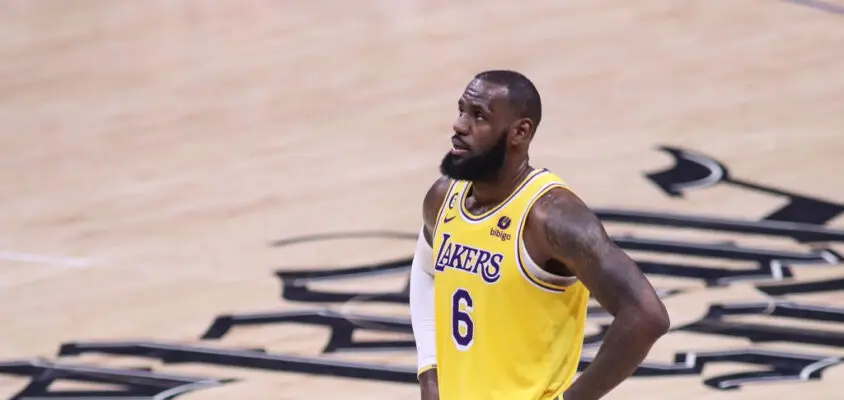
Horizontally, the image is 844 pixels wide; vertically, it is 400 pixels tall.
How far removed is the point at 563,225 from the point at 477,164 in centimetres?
28

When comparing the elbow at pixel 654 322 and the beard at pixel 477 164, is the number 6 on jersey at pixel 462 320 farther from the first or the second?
the elbow at pixel 654 322

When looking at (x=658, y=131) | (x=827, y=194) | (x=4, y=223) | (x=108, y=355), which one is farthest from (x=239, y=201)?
(x=827, y=194)

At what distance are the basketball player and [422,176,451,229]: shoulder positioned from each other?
0.18 metres

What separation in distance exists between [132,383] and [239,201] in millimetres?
2279

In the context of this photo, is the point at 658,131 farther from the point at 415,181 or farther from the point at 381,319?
the point at 381,319

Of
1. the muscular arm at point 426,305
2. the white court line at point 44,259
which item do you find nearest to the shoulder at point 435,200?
the muscular arm at point 426,305

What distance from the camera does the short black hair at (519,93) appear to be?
A: 375cm

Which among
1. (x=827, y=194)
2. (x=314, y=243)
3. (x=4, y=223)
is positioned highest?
(x=4, y=223)

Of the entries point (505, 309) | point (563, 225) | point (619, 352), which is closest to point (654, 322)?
point (619, 352)

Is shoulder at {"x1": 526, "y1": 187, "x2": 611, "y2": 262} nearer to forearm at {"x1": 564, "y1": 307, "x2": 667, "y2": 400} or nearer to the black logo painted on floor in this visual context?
forearm at {"x1": 564, "y1": 307, "x2": 667, "y2": 400}

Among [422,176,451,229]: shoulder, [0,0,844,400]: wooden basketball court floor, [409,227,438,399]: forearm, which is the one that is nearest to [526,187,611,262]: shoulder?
[422,176,451,229]: shoulder

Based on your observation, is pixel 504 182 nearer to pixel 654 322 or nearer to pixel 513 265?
pixel 513 265

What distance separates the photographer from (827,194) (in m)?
8.68

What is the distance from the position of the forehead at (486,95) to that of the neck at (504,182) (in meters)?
0.16
